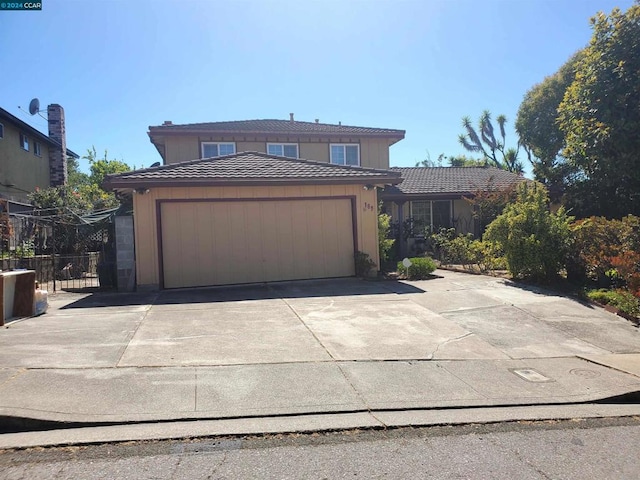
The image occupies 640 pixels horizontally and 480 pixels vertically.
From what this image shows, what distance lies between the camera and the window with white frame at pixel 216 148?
1922 cm

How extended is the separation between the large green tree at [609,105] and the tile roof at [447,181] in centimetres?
686

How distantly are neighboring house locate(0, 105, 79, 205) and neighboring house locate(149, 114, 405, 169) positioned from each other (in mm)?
6228

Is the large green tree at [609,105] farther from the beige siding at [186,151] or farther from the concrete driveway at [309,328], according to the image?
the beige siding at [186,151]

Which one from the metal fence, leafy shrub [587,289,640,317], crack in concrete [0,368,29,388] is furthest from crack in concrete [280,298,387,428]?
the metal fence

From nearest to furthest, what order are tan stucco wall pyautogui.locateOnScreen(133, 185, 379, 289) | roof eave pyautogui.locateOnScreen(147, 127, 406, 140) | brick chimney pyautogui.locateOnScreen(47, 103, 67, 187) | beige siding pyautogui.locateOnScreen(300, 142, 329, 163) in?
tan stucco wall pyautogui.locateOnScreen(133, 185, 379, 289)
roof eave pyautogui.locateOnScreen(147, 127, 406, 140)
beige siding pyautogui.locateOnScreen(300, 142, 329, 163)
brick chimney pyautogui.locateOnScreen(47, 103, 67, 187)

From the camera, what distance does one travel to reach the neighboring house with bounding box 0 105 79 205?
1988 centimetres

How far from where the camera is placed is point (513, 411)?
5.02m

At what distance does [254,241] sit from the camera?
41.0 ft

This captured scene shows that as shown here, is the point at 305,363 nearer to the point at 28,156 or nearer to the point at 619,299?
the point at 619,299

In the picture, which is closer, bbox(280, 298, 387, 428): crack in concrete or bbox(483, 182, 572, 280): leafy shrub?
bbox(280, 298, 387, 428): crack in concrete

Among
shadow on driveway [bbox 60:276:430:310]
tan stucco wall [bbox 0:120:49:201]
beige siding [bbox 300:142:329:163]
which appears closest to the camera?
shadow on driveway [bbox 60:276:430:310]

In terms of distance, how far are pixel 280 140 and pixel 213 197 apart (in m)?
8.46

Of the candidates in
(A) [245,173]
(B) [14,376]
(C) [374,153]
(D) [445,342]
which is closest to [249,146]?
(C) [374,153]

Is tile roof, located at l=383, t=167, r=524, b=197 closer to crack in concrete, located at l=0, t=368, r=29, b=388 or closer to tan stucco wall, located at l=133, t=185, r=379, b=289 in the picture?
tan stucco wall, located at l=133, t=185, r=379, b=289
